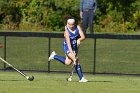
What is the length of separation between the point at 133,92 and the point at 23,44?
9.89 metres

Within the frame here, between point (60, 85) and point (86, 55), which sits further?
point (86, 55)

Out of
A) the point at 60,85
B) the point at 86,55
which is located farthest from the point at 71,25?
the point at 86,55

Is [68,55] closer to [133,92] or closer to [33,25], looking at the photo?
[133,92]

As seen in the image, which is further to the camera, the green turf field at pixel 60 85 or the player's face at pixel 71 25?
the player's face at pixel 71 25

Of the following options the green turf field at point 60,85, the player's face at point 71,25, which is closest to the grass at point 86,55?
the green turf field at point 60,85

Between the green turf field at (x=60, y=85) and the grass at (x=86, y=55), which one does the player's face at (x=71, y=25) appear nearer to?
the green turf field at (x=60, y=85)

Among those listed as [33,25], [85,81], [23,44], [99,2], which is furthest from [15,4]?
[85,81]

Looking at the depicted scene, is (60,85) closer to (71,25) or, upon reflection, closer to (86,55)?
(71,25)

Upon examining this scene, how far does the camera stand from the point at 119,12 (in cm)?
3412

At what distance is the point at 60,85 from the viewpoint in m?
14.3

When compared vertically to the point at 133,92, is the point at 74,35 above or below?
above

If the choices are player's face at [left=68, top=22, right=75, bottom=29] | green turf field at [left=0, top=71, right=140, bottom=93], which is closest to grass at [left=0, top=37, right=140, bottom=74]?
green turf field at [left=0, top=71, right=140, bottom=93]

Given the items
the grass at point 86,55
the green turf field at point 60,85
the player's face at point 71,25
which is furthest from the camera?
the grass at point 86,55

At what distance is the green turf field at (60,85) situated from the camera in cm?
1330
